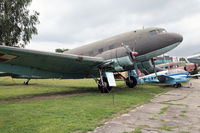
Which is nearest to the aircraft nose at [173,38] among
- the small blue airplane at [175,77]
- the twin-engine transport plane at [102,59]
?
the twin-engine transport plane at [102,59]

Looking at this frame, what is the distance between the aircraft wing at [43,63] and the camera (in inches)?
323

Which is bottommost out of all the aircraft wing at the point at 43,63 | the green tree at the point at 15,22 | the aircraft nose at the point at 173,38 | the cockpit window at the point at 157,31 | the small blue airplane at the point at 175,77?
the small blue airplane at the point at 175,77

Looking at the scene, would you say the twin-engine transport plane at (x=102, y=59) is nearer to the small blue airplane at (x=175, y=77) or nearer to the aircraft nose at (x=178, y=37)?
the aircraft nose at (x=178, y=37)

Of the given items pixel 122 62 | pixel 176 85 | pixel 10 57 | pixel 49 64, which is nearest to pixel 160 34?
pixel 122 62

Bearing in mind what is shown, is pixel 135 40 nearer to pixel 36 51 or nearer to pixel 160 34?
pixel 160 34

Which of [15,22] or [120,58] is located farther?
[15,22]

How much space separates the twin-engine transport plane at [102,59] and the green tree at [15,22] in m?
11.9

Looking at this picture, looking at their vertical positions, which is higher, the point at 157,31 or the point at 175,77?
the point at 157,31

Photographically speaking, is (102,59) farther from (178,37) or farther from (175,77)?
(175,77)

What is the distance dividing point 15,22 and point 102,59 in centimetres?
1644

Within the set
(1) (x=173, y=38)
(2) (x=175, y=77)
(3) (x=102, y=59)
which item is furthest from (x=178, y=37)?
(3) (x=102, y=59)

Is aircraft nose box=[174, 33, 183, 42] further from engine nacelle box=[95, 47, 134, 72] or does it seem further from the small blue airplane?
the small blue airplane

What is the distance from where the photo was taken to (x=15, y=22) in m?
21.0

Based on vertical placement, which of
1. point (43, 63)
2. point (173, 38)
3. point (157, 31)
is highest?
point (157, 31)
